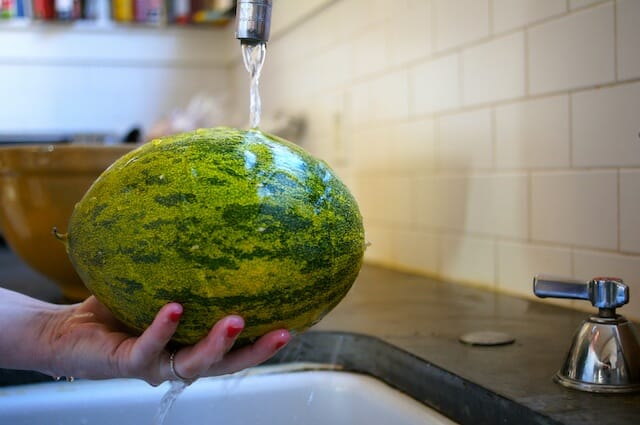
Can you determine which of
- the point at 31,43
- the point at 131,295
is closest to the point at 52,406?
the point at 131,295

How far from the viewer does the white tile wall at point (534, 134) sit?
47.6 inches

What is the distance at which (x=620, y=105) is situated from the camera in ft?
3.56

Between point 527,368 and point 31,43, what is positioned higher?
point 31,43

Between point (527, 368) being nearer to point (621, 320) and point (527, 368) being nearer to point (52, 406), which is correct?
point (621, 320)

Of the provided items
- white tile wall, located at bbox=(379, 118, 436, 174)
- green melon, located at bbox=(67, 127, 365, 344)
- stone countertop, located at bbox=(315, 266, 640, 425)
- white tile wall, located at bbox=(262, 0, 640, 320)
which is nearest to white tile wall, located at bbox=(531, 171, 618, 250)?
white tile wall, located at bbox=(262, 0, 640, 320)

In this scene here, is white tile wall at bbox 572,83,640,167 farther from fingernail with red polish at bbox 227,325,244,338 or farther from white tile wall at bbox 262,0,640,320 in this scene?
fingernail with red polish at bbox 227,325,244,338

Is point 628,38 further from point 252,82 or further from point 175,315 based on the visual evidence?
point 175,315

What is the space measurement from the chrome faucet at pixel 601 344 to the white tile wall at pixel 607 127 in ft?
1.15

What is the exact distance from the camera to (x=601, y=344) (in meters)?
0.78

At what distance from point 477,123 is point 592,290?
70 cm

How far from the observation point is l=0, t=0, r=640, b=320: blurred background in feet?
3.66

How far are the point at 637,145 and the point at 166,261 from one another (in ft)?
2.36

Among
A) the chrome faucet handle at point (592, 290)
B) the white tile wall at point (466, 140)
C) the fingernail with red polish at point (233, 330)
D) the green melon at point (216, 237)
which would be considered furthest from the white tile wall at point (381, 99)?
the fingernail with red polish at point (233, 330)

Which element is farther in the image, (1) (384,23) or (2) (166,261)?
(1) (384,23)
